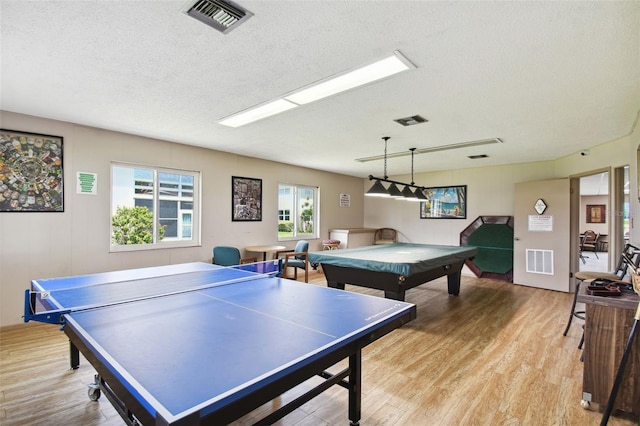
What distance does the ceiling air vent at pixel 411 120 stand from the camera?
11.8ft

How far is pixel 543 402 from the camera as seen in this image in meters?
2.26

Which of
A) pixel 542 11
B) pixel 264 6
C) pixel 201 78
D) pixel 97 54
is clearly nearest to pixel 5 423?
pixel 97 54

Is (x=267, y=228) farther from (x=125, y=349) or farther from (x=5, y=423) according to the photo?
(x=125, y=349)

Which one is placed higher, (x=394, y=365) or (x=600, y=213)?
(x=600, y=213)

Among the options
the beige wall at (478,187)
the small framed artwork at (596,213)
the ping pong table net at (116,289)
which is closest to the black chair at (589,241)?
the small framed artwork at (596,213)

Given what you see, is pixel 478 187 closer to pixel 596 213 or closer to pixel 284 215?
pixel 284 215

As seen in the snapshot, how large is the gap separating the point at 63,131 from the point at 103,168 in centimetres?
59

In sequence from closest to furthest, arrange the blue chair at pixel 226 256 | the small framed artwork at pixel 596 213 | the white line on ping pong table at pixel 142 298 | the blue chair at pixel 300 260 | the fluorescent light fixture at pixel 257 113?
the white line on ping pong table at pixel 142 298 → the fluorescent light fixture at pixel 257 113 → the blue chair at pixel 226 256 → the blue chair at pixel 300 260 → the small framed artwork at pixel 596 213

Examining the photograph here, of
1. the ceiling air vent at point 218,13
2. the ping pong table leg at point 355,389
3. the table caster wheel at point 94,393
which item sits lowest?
the table caster wheel at point 94,393

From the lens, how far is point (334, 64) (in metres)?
2.34

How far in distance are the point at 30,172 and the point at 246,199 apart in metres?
3.02

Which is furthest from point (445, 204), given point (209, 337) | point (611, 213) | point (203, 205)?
point (209, 337)

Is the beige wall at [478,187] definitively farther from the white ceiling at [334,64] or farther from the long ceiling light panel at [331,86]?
the long ceiling light panel at [331,86]

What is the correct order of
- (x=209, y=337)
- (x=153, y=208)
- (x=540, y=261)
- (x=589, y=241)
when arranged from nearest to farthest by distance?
1. (x=209, y=337)
2. (x=153, y=208)
3. (x=540, y=261)
4. (x=589, y=241)
